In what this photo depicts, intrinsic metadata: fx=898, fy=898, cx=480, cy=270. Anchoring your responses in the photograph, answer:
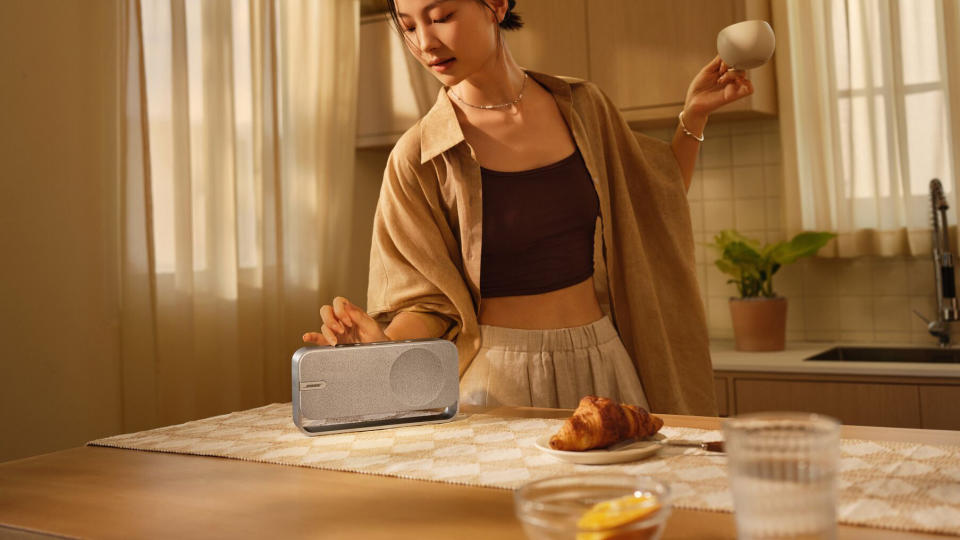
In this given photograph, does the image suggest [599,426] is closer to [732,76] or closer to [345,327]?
[345,327]

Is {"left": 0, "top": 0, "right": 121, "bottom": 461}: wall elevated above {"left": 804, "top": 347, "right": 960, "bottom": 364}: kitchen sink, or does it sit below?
above

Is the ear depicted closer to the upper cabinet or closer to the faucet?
the upper cabinet

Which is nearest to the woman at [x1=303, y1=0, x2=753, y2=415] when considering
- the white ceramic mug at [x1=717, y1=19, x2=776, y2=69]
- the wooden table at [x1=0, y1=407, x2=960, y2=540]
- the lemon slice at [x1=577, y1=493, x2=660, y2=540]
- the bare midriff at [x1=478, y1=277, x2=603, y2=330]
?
the bare midriff at [x1=478, y1=277, x2=603, y2=330]

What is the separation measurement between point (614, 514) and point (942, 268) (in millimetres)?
2279

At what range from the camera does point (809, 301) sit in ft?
9.48

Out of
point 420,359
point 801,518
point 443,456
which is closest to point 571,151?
point 420,359

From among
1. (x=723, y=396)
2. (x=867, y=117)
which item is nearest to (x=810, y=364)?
(x=723, y=396)

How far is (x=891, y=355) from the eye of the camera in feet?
8.80

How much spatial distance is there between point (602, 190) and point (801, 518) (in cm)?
111

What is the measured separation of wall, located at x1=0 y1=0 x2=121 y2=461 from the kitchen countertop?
1642mm

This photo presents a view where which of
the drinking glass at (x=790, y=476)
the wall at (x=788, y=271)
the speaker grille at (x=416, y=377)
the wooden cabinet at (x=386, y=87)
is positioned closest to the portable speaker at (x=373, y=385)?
the speaker grille at (x=416, y=377)

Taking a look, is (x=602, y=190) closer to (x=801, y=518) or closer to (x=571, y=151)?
(x=571, y=151)

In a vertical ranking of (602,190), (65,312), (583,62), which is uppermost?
(583,62)

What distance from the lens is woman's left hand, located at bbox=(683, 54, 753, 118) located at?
1.54 m
